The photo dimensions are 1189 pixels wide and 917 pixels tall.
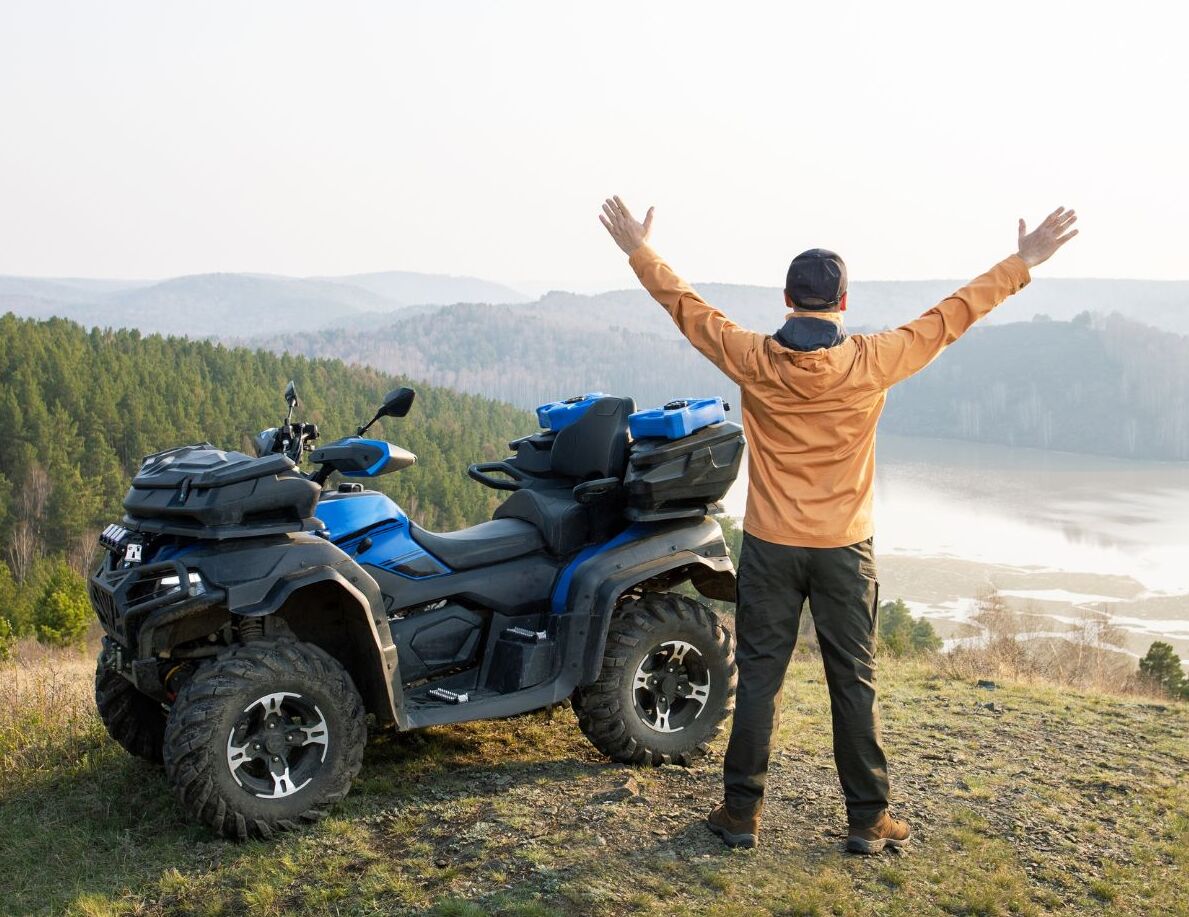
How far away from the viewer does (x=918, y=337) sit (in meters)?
4.33

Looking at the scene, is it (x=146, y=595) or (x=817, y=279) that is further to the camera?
(x=146, y=595)

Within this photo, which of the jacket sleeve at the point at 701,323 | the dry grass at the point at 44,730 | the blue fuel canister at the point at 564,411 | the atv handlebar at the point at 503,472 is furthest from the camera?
the atv handlebar at the point at 503,472

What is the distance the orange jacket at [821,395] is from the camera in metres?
4.27

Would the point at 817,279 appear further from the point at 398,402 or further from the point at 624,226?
the point at 398,402

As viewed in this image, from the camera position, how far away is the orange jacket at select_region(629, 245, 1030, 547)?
4.27 metres

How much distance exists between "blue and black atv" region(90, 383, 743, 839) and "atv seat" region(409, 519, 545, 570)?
0.04 feet

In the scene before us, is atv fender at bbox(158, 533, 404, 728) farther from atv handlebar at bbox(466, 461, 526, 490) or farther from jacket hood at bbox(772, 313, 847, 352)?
jacket hood at bbox(772, 313, 847, 352)

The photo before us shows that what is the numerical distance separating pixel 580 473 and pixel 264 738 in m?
2.06

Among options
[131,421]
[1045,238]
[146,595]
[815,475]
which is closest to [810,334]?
[815,475]

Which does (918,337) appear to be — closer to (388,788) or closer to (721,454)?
(721,454)

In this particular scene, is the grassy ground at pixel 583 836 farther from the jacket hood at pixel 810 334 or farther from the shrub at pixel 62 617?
the shrub at pixel 62 617

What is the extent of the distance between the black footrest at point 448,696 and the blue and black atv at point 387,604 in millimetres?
11

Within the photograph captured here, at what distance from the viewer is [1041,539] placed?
10169cm

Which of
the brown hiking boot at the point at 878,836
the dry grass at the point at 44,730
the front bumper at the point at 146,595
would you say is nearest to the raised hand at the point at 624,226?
the front bumper at the point at 146,595
